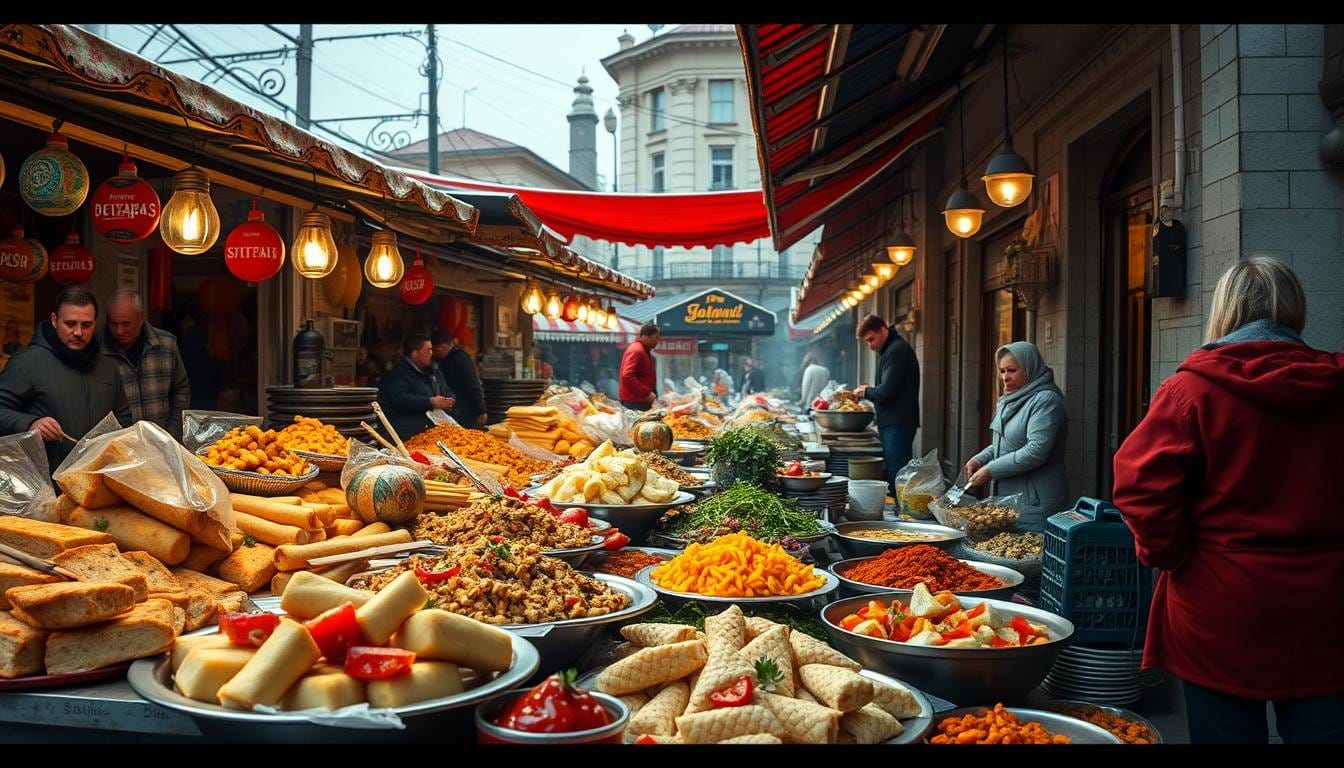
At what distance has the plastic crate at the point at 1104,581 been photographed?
9.38 feet

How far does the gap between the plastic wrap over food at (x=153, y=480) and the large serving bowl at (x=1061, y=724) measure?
2420 mm

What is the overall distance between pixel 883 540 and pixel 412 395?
5.85 m

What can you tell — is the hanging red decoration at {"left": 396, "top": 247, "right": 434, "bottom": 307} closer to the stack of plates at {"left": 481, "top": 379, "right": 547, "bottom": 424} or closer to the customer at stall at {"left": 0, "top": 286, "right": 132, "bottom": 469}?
the stack of plates at {"left": 481, "top": 379, "right": 547, "bottom": 424}

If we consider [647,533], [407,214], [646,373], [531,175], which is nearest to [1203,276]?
[647,533]

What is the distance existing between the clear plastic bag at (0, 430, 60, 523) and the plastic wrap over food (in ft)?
0.38

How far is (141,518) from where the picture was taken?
3.07 meters

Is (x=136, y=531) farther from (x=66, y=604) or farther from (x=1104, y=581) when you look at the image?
(x=1104, y=581)

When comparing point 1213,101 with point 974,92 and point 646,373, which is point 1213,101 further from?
point 646,373

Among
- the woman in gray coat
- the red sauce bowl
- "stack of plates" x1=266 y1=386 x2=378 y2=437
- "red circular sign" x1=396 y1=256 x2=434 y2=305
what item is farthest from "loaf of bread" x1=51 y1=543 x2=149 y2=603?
"red circular sign" x1=396 y1=256 x2=434 y2=305

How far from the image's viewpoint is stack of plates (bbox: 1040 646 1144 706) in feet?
9.04

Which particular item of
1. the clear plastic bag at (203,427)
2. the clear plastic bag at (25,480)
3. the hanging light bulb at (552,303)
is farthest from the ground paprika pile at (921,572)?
the hanging light bulb at (552,303)

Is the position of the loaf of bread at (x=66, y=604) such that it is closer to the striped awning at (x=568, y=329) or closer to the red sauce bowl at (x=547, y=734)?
the red sauce bowl at (x=547, y=734)

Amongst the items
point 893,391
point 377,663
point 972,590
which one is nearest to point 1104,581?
point 972,590
